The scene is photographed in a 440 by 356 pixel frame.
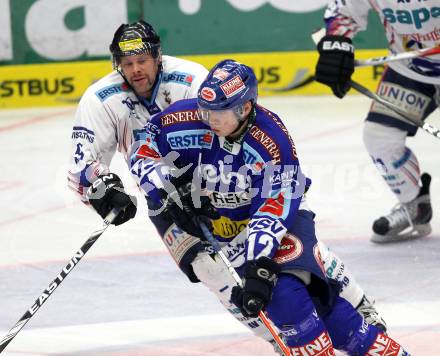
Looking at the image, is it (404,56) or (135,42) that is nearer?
(135,42)

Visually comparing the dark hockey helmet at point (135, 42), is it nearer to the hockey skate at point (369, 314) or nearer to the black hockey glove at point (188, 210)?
the black hockey glove at point (188, 210)

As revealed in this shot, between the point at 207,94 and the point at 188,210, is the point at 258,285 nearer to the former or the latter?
the point at 188,210

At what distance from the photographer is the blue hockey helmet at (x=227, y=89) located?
3.89 metres

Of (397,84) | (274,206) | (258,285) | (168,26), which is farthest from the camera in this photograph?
(168,26)

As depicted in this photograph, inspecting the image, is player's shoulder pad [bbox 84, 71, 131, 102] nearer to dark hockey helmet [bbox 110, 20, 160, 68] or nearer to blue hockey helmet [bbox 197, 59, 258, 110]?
dark hockey helmet [bbox 110, 20, 160, 68]

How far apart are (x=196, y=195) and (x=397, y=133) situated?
6.12 ft

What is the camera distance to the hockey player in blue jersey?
3809mm

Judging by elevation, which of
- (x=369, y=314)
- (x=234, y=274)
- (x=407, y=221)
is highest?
(x=234, y=274)

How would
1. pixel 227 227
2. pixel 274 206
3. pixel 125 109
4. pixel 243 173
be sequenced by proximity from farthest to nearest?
pixel 125 109 < pixel 227 227 < pixel 243 173 < pixel 274 206

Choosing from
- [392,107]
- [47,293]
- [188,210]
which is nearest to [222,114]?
[188,210]

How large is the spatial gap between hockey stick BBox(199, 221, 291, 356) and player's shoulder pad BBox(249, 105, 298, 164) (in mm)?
393

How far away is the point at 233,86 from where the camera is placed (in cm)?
392

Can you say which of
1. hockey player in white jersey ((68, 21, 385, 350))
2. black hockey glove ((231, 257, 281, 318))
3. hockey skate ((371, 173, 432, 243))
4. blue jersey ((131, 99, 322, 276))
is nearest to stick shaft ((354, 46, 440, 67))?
hockey skate ((371, 173, 432, 243))

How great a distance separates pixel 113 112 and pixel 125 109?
5 centimetres
